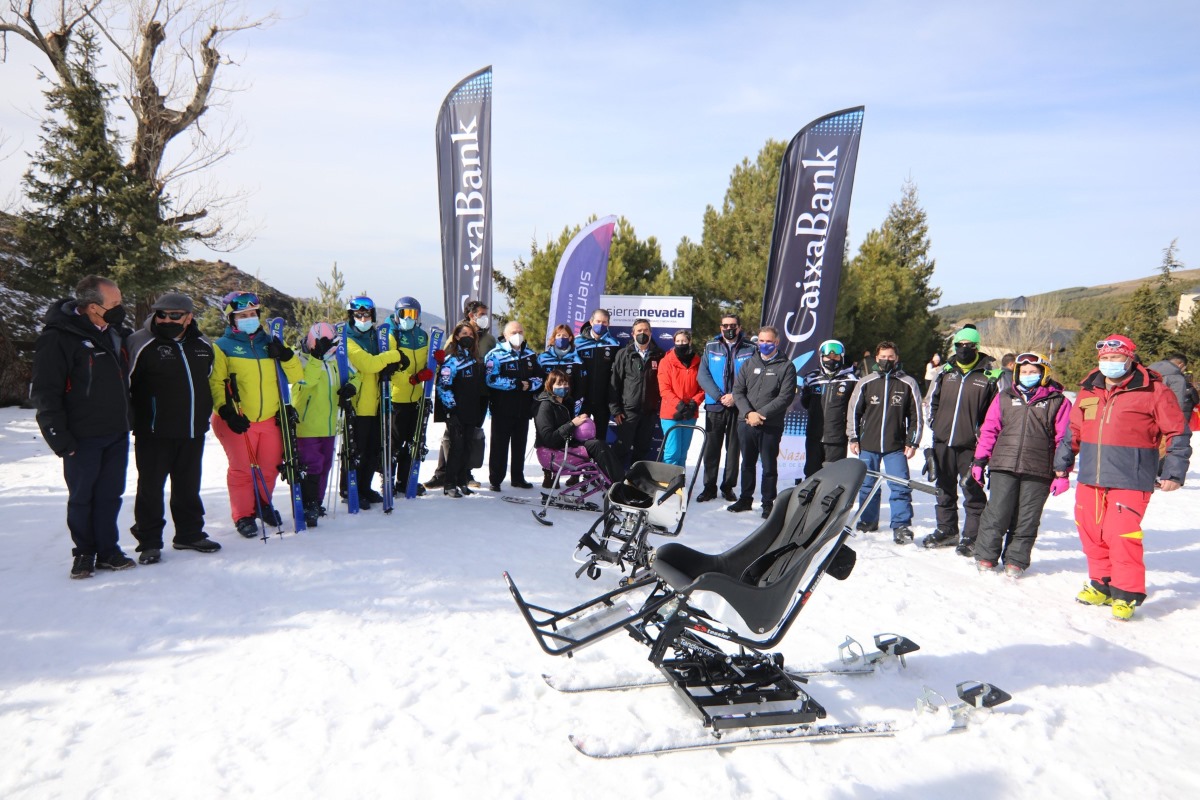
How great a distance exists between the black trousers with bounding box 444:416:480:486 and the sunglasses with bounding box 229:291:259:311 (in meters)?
2.30

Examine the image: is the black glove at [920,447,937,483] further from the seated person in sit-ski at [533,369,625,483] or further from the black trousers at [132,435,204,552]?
the black trousers at [132,435,204,552]

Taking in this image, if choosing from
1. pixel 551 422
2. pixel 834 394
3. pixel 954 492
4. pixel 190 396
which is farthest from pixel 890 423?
pixel 190 396

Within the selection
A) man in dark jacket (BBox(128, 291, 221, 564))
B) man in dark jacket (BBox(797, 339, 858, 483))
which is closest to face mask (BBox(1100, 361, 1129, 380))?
man in dark jacket (BBox(797, 339, 858, 483))

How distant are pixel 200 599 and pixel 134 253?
40.9 ft

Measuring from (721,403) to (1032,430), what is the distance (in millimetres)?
2945

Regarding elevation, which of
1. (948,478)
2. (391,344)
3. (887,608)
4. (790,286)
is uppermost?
(790,286)

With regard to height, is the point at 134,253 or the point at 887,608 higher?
the point at 134,253

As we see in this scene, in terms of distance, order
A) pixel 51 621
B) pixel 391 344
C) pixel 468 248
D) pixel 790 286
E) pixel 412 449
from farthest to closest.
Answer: pixel 468 248, pixel 790 286, pixel 412 449, pixel 391 344, pixel 51 621

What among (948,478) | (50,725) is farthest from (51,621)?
(948,478)

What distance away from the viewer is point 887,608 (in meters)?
4.64

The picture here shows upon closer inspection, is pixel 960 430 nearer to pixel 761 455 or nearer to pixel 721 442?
pixel 761 455

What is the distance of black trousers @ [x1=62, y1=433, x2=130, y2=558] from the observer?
13.9ft

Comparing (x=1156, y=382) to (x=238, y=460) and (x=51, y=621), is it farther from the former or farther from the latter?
(x=51, y=621)

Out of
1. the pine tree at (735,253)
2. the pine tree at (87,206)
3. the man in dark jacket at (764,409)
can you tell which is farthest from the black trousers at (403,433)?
the pine tree at (735,253)
